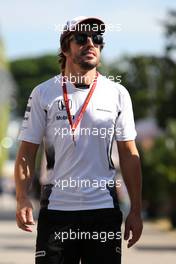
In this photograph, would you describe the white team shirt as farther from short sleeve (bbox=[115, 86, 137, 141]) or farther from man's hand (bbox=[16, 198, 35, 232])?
A: man's hand (bbox=[16, 198, 35, 232])

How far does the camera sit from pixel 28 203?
21.4 feet

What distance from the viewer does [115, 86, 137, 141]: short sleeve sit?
21.7 ft

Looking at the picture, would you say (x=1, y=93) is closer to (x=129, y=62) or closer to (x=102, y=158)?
(x=129, y=62)

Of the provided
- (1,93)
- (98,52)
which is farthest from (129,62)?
(1,93)

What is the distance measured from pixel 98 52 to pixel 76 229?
106cm

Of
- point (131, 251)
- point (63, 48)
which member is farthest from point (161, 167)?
point (63, 48)

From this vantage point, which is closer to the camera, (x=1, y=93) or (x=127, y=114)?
(x=127, y=114)

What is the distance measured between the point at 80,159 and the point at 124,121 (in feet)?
1.22

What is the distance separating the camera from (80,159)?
256 inches

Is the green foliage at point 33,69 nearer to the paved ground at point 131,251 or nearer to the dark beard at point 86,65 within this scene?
the paved ground at point 131,251

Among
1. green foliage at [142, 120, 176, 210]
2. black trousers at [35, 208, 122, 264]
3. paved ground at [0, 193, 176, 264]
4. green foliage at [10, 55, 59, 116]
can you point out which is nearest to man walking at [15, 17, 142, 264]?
black trousers at [35, 208, 122, 264]

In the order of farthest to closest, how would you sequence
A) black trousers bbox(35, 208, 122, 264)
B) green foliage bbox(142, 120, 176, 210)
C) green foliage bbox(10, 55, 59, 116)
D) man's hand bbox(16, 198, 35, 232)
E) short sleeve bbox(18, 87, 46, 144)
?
green foliage bbox(10, 55, 59, 116), green foliage bbox(142, 120, 176, 210), short sleeve bbox(18, 87, 46, 144), man's hand bbox(16, 198, 35, 232), black trousers bbox(35, 208, 122, 264)

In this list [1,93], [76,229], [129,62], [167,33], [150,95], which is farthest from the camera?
[1,93]

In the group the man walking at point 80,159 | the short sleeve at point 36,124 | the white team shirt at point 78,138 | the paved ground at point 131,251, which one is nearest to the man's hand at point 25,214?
the man walking at point 80,159
